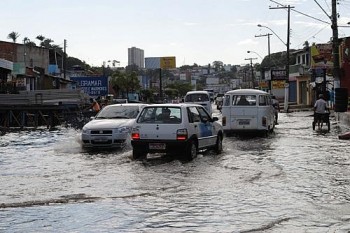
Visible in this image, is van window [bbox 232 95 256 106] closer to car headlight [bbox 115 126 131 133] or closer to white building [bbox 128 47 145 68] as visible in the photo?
car headlight [bbox 115 126 131 133]

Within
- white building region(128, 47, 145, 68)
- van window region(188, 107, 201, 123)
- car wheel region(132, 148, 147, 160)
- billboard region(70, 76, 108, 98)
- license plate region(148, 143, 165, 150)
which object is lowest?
car wheel region(132, 148, 147, 160)

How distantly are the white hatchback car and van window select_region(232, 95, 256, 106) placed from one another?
8136 millimetres

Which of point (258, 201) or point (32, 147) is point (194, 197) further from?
point (32, 147)

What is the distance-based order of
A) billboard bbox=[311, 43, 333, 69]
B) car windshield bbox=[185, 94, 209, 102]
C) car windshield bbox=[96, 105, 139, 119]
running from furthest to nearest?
billboard bbox=[311, 43, 333, 69], car windshield bbox=[185, 94, 209, 102], car windshield bbox=[96, 105, 139, 119]

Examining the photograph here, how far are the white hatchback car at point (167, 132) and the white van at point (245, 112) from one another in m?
8.00

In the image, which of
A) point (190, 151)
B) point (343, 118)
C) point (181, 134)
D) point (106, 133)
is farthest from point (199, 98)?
point (181, 134)

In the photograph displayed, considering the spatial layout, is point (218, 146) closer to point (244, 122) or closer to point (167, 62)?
point (244, 122)

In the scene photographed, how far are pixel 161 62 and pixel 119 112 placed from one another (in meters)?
98.2

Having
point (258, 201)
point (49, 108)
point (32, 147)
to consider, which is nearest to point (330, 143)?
point (32, 147)

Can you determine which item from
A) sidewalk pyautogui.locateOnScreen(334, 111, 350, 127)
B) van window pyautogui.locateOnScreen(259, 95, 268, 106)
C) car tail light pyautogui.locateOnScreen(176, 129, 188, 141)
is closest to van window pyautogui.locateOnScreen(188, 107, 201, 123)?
car tail light pyautogui.locateOnScreen(176, 129, 188, 141)

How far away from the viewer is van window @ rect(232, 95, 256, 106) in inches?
942

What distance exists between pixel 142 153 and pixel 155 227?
8074 mm

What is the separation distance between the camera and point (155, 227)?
7801 mm

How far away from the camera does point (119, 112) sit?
1966 centimetres
